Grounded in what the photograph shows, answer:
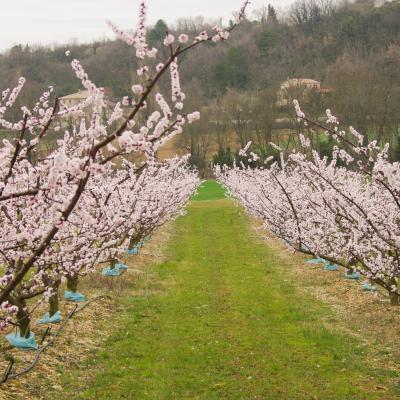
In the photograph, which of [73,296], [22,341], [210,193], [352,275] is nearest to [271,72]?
[210,193]

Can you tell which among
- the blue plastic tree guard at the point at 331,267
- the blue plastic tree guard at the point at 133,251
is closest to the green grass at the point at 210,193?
the blue plastic tree guard at the point at 133,251

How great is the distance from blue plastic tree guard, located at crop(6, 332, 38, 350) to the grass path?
1.11 meters

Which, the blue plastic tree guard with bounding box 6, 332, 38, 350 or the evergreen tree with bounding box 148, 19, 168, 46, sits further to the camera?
the evergreen tree with bounding box 148, 19, 168, 46

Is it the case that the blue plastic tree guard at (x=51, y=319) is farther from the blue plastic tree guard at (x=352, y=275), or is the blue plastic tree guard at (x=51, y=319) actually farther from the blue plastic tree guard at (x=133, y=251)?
the blue plastic tree guard at (x=133, y=251)

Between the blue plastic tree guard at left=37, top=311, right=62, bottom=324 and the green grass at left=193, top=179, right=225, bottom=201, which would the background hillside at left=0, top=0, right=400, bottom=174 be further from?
the blue plastic tree guard at left=37, top=311, right=62, bottom=324

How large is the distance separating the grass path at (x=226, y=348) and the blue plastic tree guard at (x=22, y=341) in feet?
3.64

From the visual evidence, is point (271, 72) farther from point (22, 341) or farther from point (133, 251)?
point (22, 341)

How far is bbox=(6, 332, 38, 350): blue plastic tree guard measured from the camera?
9.52m

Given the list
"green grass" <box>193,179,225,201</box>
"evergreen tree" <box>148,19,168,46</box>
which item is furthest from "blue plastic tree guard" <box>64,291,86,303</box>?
"evergreen tree" <box>148,19,168,46</box>

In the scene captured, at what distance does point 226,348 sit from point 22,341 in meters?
3.74

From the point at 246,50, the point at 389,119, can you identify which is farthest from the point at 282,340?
the point at 246,50

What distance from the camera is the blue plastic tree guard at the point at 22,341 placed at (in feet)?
31.2

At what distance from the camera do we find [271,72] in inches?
3595

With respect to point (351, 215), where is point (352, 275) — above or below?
below
